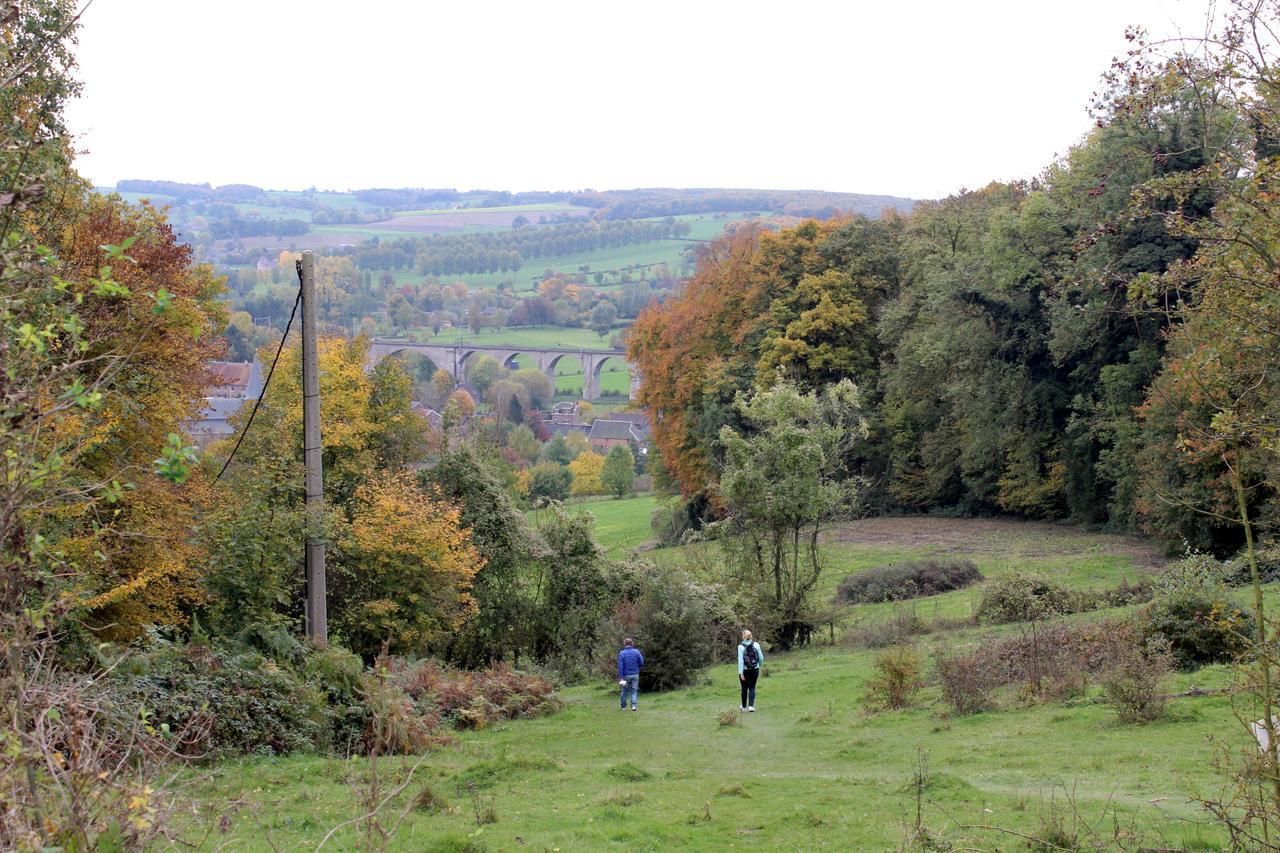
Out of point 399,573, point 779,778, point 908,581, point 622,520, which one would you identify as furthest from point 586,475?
point 779,778

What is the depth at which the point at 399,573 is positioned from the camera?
24.8 m

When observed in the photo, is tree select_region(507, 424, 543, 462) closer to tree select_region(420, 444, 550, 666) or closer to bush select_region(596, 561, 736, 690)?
tree select_region(420, 444, 550, 666)

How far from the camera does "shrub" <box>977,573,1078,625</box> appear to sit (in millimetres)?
25406

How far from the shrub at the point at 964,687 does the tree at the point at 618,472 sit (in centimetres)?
6825

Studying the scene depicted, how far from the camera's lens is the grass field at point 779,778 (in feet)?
33.4

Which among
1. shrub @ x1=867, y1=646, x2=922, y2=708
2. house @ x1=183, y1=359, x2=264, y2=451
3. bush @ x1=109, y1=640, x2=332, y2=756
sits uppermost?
bush @ x1=109, y1=640, x2=332, y2=756

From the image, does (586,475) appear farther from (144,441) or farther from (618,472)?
(144,441)

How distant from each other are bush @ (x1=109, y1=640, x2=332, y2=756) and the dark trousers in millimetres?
7128

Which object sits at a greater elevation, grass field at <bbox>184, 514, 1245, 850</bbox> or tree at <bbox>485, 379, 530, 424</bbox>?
grass field at <bbox>184, 514, 1245, 850</bbox>

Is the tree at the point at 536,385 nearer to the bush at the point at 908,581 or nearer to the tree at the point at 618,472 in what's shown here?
the tree at the point at 618,472

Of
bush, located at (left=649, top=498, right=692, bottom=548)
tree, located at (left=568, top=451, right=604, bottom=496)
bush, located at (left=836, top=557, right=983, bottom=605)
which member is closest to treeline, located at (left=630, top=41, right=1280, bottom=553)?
bush, located at (left=649, top=498, right=692, bottom=548)

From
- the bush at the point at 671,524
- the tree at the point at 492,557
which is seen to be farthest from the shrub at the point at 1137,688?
the bush at the point at 671,524

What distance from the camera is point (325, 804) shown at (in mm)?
11680

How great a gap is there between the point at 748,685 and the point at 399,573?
9.44m
